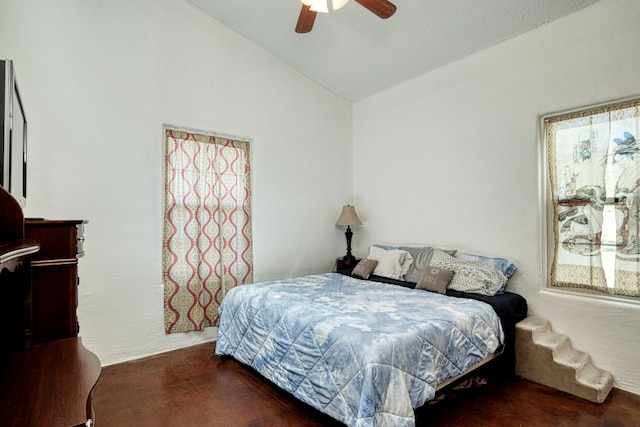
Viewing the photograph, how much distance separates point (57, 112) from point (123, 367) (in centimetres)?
215

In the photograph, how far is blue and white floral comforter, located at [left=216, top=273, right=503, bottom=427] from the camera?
67.3 inches

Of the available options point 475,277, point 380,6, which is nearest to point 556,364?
point 475,277

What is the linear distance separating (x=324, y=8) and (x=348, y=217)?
2.50 metres

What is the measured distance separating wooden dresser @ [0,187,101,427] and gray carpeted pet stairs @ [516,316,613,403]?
279cm

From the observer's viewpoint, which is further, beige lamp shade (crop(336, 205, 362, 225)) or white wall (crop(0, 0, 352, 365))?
beige lamp shade (crop(336, 205, 362, 225))

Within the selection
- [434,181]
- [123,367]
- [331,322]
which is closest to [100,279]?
[123,367]

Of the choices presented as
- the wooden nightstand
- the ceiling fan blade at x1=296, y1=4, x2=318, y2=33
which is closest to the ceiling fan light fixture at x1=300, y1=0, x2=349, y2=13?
the ceiling fan blade at x1=296, y1=4, x2=318, y2=33

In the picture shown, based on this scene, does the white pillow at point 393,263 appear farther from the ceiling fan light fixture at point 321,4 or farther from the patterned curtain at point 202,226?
the ceiling fan light fixture at point 321,4

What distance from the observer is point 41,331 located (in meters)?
1.36

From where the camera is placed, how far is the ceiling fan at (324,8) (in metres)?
2.25

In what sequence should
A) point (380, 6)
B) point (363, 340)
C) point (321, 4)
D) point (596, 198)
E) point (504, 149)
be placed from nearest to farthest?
point (363, 340) < point (321, 4) < point (380, 6) < point (596, 198) < point (504, 149)

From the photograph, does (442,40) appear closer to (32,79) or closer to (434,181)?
(434,181)

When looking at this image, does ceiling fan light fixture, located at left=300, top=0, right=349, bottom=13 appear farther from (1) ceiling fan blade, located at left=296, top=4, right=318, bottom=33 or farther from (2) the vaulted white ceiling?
(2) the vaulted white ceiling

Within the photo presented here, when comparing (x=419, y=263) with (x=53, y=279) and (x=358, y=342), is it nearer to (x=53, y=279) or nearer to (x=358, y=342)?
(x=358, y=342)
